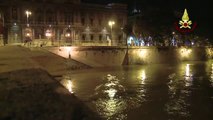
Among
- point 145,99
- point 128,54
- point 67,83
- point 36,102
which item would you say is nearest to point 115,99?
point 145,99

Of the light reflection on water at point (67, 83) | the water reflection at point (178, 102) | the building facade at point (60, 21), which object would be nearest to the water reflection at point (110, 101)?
the light reflection on water at point (67, 83)

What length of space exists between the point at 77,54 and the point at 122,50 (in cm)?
1025

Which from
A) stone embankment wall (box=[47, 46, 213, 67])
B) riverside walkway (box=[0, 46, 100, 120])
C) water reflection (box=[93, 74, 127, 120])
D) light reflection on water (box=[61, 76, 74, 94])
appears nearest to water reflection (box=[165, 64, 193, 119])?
water reflection (box=[93, 74, 127, 120])

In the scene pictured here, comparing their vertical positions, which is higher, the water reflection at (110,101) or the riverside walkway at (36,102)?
the riverside walkway at (36,102)

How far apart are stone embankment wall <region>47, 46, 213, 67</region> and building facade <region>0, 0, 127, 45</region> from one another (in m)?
8.73

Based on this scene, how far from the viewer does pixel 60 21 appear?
71.8 m

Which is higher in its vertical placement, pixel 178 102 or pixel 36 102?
pixel 36 102

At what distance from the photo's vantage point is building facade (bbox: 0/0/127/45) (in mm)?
63938

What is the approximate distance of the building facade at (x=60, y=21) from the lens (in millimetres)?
63938

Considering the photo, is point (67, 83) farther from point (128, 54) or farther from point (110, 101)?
point (128, 54)

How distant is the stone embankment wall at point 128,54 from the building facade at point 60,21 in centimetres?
873

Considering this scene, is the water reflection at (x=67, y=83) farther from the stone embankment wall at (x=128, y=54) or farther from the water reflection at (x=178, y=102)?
the stone embankment wall at (x=128, y=54)

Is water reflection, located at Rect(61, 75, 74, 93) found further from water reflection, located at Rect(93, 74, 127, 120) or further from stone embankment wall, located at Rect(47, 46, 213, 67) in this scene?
stone embankment wall, located at Rect(47, 46, 213, 67)

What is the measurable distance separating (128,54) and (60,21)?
28108mm
